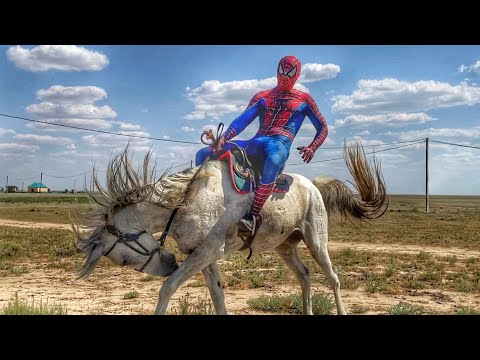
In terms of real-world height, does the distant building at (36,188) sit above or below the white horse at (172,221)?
below

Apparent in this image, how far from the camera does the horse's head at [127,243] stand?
484cm

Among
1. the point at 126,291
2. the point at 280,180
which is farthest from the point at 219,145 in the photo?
the point at 126,291

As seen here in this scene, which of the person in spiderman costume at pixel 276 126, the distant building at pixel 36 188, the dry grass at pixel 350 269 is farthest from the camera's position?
the distant building at pixel 36 188

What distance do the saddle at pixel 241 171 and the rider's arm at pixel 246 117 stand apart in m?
0.23

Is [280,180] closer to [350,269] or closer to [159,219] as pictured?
[159,219]

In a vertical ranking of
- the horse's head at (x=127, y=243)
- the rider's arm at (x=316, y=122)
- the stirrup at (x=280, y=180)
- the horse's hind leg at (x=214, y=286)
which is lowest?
the horse's hind leg at (x=214, y=286)

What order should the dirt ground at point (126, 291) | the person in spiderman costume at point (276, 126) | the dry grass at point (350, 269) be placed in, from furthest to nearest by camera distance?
1. the dry grass at point (350, 269)
2. the dirt ground at point (126, 291)
3. the person in spiderman costume at point (276, 126)

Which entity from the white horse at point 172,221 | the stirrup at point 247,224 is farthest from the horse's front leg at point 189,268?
the stirrup at point 247,224

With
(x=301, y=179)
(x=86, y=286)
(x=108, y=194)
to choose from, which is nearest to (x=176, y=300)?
(x=86, y=286)

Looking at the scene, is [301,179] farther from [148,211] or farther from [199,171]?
[148,211]

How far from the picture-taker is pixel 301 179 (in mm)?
6336

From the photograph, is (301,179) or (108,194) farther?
(301,179)

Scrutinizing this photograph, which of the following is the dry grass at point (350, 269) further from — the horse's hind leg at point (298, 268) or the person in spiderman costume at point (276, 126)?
the person in spiderman costume at point (276, 126)
